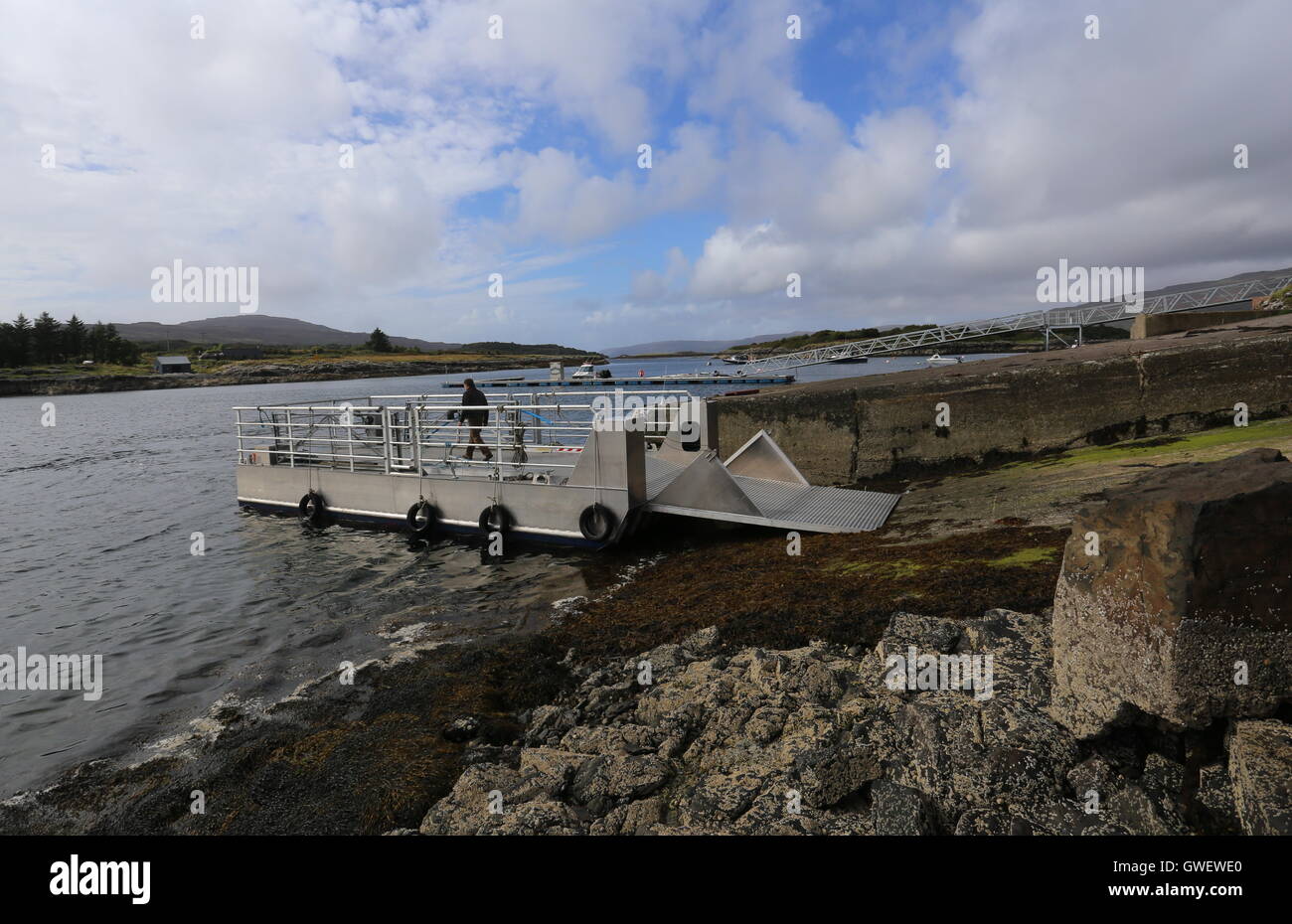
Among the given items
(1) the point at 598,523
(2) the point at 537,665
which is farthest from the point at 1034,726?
(1) the point at 598,523

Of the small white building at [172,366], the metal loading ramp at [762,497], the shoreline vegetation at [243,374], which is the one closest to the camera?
the metal loading ramp at [762,497]

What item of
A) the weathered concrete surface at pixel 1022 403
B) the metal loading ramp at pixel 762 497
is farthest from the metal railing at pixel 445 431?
the weathered concrete surface at pixel 1022 403

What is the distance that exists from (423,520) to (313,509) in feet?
11.2

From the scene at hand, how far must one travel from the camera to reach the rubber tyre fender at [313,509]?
1527cm

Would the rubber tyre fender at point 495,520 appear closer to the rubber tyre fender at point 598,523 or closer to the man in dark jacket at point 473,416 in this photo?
the man in dark jacket at point 473,416

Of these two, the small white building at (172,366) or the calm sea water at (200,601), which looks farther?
the small white building at (172,366)

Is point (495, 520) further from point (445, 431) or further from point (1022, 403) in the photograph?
point (1022, 403)

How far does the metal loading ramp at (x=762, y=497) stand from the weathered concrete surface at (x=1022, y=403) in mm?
675

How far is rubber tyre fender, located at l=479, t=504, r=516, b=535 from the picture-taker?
41.7 feet

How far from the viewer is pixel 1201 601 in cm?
308

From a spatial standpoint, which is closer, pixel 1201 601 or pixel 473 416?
pixel 1201 601

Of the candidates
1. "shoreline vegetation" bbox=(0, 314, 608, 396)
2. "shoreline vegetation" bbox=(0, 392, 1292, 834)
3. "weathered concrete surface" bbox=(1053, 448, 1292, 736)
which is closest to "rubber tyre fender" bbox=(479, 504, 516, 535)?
"shoreline vegetation" bbox=(0, 392, 1292, 834)
